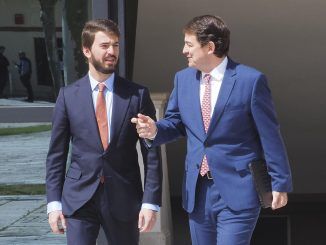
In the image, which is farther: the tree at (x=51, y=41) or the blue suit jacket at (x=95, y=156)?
the tree at (x=51, y=41)

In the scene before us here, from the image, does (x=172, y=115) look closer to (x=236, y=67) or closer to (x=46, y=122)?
(x=236, y=67)

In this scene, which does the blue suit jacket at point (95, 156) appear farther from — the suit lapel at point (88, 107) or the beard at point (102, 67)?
the beard at point (102, 67)

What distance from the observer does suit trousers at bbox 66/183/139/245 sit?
3275 millimetres

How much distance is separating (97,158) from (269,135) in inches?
31.1

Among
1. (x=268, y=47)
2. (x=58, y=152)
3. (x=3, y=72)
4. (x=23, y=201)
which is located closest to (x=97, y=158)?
(x=58, y=152)

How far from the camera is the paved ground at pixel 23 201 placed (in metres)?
5.63

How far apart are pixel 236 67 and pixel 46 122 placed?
2.49m

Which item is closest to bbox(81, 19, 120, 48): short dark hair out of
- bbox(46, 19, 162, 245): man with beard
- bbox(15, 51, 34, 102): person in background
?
bbox(46, 19, 162, 245): man with beard

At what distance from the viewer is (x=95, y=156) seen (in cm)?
329

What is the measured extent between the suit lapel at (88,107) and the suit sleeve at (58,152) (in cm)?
9

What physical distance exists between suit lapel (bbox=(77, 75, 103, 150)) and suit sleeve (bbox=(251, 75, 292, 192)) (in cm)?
72

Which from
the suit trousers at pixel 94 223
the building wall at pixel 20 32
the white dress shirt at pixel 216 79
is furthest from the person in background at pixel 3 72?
the white dress shirt at pixel 216 79

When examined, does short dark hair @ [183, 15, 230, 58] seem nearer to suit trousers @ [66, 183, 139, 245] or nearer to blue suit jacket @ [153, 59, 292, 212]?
blue suit jacket @ [153, 59, 292, 212]

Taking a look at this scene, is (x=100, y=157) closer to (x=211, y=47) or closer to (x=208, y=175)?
(x=208, y=175)
